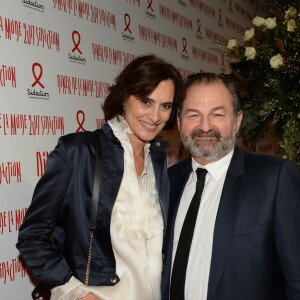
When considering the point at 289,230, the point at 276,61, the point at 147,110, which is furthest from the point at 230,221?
the point at 276,61

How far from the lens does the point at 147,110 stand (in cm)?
225

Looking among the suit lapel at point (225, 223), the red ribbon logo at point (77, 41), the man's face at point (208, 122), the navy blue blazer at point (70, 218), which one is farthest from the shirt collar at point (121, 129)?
the red ribbon logo at point (77, 41)

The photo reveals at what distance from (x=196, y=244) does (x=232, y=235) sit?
206mm

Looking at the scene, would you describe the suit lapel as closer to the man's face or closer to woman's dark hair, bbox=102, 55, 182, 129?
the man's face

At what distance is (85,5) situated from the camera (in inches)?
127

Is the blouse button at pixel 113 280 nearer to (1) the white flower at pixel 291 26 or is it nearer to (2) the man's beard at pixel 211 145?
(2) the man's beard at pixel 211 145

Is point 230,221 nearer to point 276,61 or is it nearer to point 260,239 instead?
point 260,239

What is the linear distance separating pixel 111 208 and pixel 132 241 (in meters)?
0.21

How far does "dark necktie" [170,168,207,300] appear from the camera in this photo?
2.12m

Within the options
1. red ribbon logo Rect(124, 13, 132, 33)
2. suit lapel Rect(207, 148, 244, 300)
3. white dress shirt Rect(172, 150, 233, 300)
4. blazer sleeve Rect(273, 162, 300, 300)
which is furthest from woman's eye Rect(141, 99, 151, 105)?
red ribbon logo Rect(124, 13, 132, 33)

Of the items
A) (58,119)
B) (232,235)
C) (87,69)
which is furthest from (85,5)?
(232,235)

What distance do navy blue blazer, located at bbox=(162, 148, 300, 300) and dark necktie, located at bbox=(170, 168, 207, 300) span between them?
155 millimetres

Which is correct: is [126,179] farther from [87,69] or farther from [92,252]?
[87,69]

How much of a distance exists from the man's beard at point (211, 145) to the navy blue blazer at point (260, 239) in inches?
9.5
